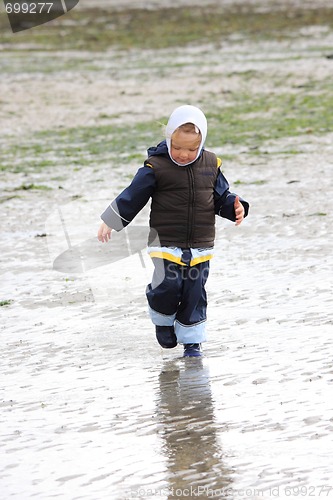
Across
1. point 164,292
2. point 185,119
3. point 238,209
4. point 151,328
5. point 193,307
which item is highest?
point 185,119

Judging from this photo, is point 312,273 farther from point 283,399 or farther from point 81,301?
point 283,399

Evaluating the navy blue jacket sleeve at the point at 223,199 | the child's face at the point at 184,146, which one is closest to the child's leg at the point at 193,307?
the navy blue jacket sleeve at the point at 223,199

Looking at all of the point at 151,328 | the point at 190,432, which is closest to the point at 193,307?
the point at 151,328

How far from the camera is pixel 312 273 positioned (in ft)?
25.7

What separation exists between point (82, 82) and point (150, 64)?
123 inches

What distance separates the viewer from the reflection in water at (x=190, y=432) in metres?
4.47

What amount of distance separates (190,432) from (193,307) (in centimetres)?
128

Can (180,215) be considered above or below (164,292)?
above

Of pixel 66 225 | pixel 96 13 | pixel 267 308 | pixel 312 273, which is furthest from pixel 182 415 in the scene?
pixel 96 13

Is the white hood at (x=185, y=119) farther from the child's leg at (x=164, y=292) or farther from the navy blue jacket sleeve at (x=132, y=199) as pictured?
the child's leg at (x=164, y=292)

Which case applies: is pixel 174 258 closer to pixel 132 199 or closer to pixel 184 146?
pixel 132 199

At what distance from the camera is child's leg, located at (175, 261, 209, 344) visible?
20.3ft

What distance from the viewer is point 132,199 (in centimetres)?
611

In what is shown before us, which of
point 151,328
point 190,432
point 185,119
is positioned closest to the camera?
point 190,432
